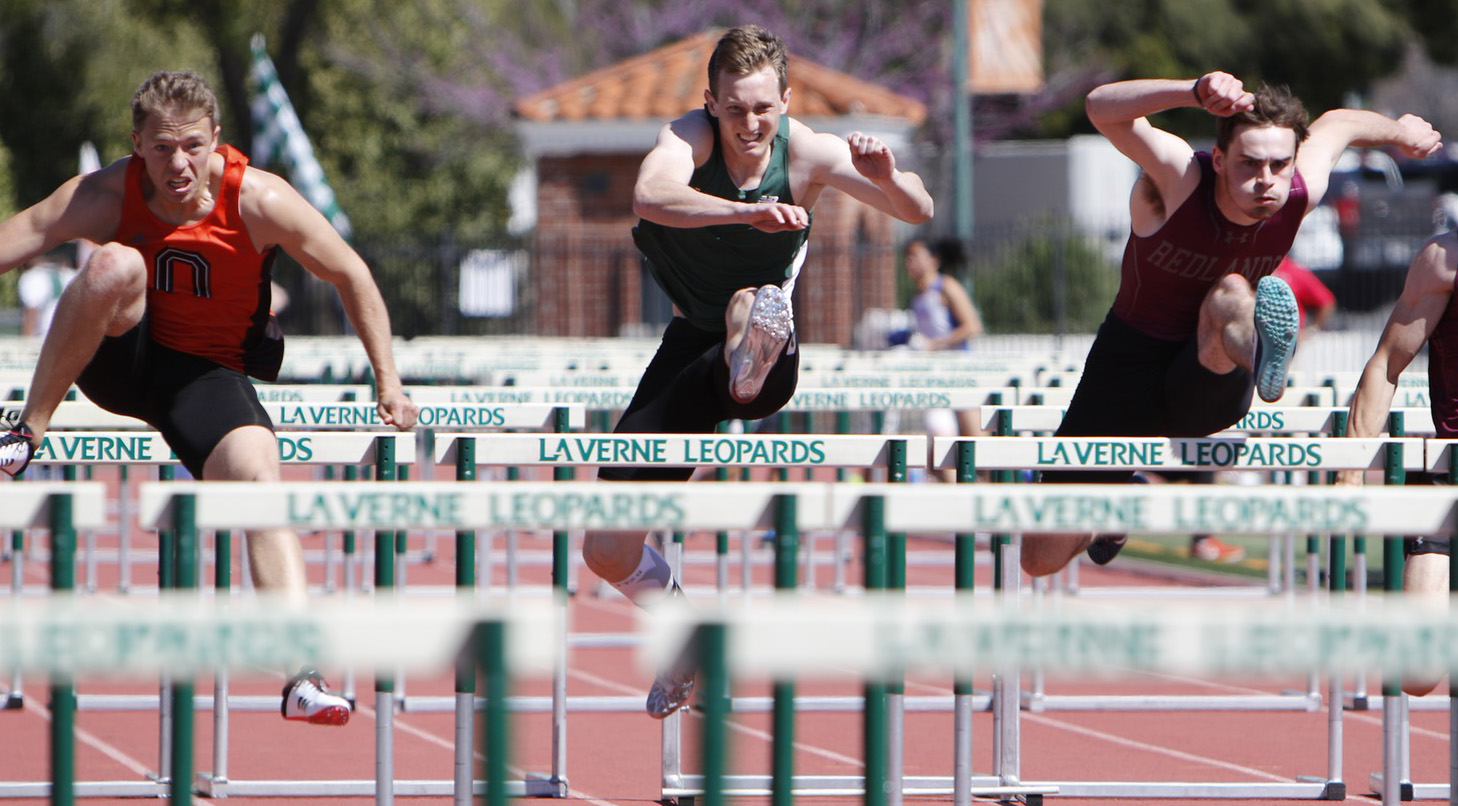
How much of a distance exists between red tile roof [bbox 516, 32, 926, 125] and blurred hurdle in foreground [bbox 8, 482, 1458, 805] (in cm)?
1946

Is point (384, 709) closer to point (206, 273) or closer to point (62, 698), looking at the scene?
point (206, 273)

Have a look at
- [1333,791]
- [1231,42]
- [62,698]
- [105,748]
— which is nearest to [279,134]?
[105,748]

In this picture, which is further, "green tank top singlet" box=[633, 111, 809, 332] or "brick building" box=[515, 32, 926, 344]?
"brick building" box=[515, 32, 926, 344]

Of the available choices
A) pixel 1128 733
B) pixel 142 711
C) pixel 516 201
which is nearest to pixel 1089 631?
pixel 1128 733

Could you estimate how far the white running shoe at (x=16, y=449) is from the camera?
500 cm

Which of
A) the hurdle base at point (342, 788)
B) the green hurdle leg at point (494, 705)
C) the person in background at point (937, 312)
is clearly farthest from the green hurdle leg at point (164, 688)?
the person in background at point (937, 312)

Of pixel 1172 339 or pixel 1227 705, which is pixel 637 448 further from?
pixel 1227 705

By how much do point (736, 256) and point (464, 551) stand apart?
1.59 meters

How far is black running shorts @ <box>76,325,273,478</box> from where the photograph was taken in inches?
209

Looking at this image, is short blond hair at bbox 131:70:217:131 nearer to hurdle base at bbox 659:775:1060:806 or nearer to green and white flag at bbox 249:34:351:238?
hurdle base at bbox 659:775:1060:806

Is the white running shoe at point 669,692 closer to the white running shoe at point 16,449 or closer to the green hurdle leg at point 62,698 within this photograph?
the white running shoe at point 16,449

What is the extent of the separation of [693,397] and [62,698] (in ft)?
9.36

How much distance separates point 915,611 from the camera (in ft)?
8.68

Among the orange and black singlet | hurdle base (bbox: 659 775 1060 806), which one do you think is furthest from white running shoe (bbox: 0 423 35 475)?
hurdle base (bbox: 659 775 1060 806)
